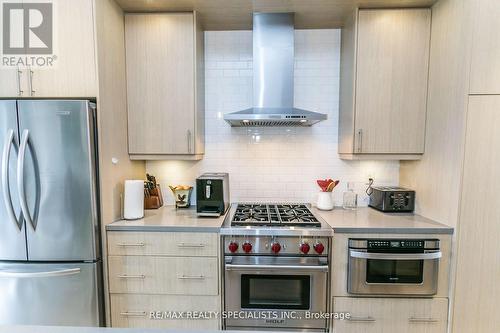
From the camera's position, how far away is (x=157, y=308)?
1885 millimetres

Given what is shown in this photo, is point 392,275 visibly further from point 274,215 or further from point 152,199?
point 152,199

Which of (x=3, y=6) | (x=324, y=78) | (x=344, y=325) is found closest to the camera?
(x=3, y=6)

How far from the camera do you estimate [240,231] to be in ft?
5.93

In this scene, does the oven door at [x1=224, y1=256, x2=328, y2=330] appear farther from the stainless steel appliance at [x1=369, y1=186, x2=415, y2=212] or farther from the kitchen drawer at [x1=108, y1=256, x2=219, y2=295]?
the stainless steel appliance at [x1=369, y1=186, x2=415, y2=212]

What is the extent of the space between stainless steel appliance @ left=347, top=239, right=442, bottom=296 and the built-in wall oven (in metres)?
0.22

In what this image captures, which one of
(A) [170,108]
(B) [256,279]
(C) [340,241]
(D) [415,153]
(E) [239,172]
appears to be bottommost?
(B) [256,279]

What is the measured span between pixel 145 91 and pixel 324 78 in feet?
5.17

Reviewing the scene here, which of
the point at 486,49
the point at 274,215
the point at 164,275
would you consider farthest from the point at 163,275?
the point at 486,49

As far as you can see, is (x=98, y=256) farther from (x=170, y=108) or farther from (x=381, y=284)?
(x=381, y=284)

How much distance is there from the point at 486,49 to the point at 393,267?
5.00ft

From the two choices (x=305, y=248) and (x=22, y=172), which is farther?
(x=305, y=248)

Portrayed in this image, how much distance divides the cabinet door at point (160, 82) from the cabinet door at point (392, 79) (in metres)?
→ 1.37

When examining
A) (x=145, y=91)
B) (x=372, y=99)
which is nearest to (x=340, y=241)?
(x=372, y=99)

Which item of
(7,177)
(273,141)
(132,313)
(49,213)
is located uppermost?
(273,141)
